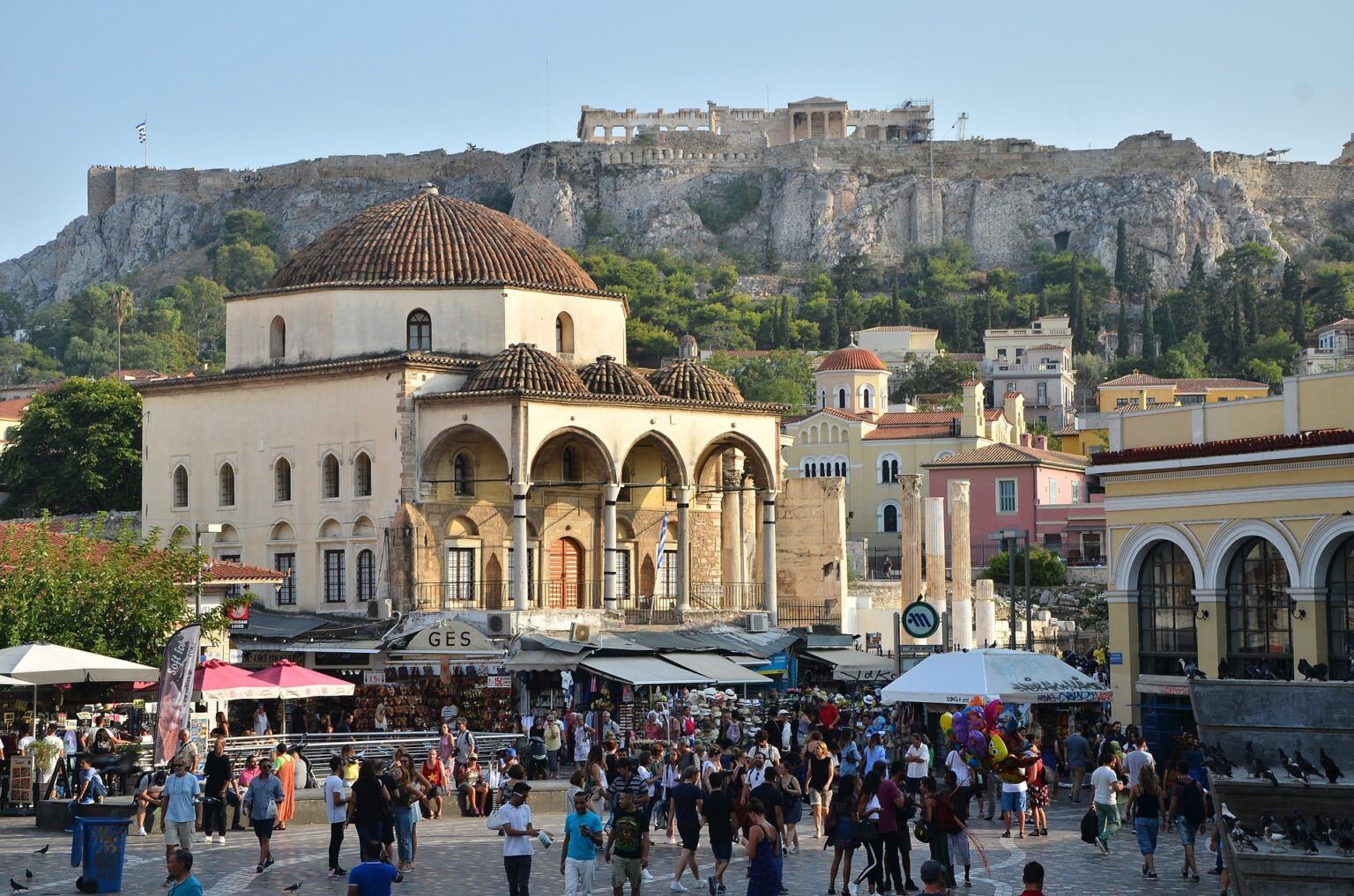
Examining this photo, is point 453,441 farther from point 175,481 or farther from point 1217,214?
point 1217,214

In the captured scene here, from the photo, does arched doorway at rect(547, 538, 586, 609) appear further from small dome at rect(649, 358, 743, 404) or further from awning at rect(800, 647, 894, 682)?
awning at rect(800, 647, 894, 682)

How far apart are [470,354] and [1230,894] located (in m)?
29.0

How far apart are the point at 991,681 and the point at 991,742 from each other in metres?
1.10

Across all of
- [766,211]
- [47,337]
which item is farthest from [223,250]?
[766,211]

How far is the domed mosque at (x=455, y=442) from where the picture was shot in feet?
142

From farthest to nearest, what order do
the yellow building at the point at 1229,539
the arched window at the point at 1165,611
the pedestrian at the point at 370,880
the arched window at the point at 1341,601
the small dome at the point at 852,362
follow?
the small dome at the point at 852,362 < the arched window at the point at 1165,611 < the yellow building at the point at 1229,539 < the arched window at the point at 1341,601 < the pedestrian at the point at 370,880

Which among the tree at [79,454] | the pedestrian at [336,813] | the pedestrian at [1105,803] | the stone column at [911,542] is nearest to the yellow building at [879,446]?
the tree at [79,454]

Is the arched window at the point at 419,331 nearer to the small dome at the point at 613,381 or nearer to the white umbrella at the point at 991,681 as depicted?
the small dome at the point at 613,381

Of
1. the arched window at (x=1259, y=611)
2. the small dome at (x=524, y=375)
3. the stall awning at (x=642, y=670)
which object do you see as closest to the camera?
the arched window at (x=1259, y=611)

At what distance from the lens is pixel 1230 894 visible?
1891 centimetres

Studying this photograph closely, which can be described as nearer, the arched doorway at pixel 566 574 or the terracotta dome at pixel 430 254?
the arched doorway at pixel 566 574

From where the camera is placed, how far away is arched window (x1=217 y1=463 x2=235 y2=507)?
46531 millimetres

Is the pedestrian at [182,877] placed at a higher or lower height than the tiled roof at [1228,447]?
lower

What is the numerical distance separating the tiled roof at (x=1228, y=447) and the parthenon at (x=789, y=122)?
387 ft
